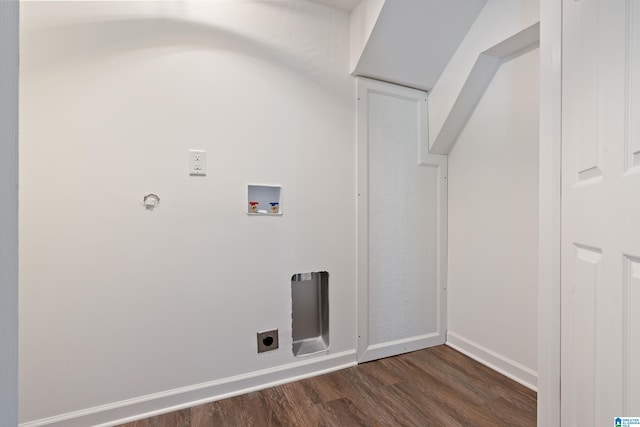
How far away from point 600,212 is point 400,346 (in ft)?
4.68

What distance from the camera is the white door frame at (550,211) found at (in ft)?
3.09

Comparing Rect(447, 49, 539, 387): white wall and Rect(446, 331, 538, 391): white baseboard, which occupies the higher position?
Rect(447, 49, 539, 387): white wall

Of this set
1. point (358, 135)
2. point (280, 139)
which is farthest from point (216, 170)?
point (358, 135)

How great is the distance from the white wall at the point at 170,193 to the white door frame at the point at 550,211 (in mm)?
964

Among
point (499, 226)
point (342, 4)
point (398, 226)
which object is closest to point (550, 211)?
point (499, 226)

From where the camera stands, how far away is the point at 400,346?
6.09 ft

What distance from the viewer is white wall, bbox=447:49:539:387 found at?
1.51m

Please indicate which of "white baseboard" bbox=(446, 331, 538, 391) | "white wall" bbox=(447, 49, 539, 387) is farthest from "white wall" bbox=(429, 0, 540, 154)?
"white baseboard" bbox=(446, 331, 538, 391)

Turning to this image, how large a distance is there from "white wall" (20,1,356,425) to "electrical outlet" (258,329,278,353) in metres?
0.04

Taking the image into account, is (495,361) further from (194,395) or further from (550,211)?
(194,395)

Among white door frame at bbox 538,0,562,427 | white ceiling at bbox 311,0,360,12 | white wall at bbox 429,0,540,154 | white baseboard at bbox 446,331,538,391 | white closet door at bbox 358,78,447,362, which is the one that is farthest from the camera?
white closet door at bbox 358,78,447,362

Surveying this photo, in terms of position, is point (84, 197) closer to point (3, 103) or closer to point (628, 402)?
point (3, 103)

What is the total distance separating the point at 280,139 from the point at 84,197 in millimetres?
943

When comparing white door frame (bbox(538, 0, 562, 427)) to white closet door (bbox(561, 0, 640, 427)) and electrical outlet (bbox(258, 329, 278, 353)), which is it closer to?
white closet door (bbox(561, 0, 640, 427))
